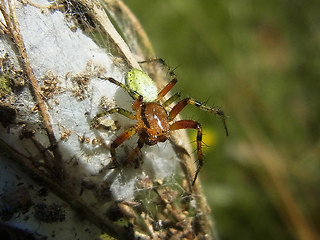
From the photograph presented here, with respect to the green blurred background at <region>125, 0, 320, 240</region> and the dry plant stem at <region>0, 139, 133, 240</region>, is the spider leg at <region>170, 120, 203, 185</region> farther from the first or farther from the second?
the green blurred background at <region>125, 0, 320, 240</region>

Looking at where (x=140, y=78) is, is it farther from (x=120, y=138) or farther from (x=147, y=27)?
(x=147, y=27)

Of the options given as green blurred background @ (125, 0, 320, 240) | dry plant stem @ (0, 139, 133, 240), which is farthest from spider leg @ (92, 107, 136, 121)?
green blurred background @ (125, 0, 320, 240)

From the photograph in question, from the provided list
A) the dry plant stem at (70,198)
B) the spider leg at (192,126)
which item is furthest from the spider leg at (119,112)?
the dry plant stem at (70,198)

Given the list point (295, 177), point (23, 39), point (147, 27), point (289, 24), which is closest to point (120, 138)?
point (23, 39)

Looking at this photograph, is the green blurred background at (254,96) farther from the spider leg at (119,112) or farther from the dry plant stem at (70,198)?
the dry plant stem at (70,198)

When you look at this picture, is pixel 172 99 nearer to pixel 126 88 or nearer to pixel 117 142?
pixel 126 88

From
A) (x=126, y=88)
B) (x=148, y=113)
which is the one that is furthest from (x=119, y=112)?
(x=148, y=113)
